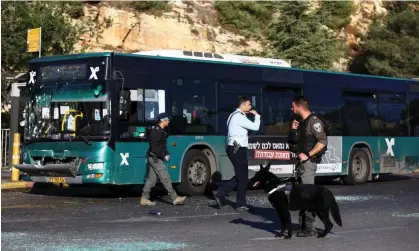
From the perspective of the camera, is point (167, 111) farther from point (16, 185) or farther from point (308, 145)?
point (308, 145)

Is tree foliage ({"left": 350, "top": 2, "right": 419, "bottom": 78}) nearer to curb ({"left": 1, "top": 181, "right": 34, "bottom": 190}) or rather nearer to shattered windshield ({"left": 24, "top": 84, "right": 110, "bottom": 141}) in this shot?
curb ({"left": 1, "top": 181, "right": 34, "bottom": 190})

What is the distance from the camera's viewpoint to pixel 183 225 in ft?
38.5

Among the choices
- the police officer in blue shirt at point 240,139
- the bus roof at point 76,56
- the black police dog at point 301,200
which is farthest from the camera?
the bus roof at point 76,56

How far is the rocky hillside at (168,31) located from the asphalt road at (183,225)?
20498mm

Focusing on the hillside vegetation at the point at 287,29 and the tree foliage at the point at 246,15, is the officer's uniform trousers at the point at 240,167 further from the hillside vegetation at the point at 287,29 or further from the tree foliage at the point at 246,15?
the tree foliage at the point at 246,15

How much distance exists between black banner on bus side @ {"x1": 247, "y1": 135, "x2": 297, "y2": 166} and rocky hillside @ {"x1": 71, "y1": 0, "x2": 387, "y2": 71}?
18.7 m

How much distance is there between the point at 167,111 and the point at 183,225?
5.33 m

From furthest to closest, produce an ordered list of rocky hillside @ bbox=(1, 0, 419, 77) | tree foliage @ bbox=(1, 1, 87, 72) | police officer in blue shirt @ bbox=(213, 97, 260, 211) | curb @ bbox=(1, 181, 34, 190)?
1. rocky hillside @ bbox=(1, 0, 419, 77)
2. tree foliage @ bbox=(1, 1, 87, 72)
3. curb @ bbox=(1, 181, 34, 190)
4. police officer in blue shirt @ bbox=(213, 97, 260, 211)

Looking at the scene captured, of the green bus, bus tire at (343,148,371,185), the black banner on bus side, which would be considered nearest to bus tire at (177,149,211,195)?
the green bus

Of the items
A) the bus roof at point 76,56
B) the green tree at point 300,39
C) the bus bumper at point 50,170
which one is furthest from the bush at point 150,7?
the bus bumper at point 50,170

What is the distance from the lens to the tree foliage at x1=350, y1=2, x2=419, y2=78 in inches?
1790

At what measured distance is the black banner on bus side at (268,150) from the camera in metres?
18.3

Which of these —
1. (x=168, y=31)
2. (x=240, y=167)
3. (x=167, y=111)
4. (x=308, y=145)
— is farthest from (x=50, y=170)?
(x=168, y=31)

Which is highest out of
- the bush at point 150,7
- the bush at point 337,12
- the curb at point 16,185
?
the bush at point 337,12
